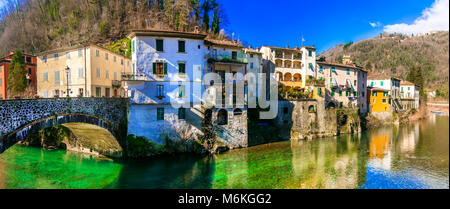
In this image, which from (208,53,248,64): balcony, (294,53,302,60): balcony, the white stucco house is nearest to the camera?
the white stucco house

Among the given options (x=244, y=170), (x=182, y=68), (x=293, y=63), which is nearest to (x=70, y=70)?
(x=182, y=68)

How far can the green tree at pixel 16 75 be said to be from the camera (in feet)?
67.3

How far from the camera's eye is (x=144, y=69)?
21.5m

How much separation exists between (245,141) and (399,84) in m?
44.7

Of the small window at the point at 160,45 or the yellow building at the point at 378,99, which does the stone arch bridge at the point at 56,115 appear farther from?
the yellow building at the point at 378,99

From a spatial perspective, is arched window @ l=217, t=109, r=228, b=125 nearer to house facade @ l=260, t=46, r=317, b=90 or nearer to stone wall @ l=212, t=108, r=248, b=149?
stone wall @ l=212, t=108, r=248, b=149

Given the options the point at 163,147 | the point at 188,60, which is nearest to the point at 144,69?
the point at 188,60

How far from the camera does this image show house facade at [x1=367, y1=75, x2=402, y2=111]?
152ft

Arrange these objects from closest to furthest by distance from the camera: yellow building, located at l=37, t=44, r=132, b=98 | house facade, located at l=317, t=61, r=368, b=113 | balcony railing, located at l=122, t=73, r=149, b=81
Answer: balcony railing, located at l=122, t=73, r=149, b=81, yellow building, located at l=37, t=44, r=132, b=98, house facade, located at l=317, t=61, r=368, b=113

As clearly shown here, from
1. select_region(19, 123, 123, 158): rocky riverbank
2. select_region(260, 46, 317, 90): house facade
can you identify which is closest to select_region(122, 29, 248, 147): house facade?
select_region(19, 123, 123, 158): rocky riverbank

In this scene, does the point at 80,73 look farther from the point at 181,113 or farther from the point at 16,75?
the point at 181,113

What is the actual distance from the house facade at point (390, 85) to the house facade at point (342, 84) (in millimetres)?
8145

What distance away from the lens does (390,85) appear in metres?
46.4

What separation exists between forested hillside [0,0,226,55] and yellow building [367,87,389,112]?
109ft
